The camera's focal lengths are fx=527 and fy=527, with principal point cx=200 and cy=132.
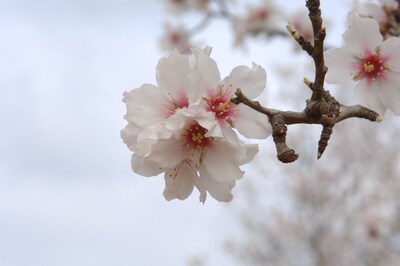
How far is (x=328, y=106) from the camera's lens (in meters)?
1.07

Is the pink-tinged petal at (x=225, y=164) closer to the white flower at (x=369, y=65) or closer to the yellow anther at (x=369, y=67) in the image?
the white flower at (x=369, y=65)

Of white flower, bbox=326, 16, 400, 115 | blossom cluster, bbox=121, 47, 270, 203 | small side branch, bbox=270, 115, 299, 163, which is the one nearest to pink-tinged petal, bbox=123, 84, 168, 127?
blossom cluster, bbox=121, 47, 270, 203

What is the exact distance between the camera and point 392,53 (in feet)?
4.40

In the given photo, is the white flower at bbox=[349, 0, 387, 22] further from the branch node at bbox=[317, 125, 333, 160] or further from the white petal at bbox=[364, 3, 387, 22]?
the branch node at bbox=[317, 125, 333, 160]

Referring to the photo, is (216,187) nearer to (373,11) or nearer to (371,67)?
(371,67)

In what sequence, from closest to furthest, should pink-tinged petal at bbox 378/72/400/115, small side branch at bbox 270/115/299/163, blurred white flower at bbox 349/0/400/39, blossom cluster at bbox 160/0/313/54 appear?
small side branch at bbox 270/115/299/163 < pink-tinged petal at bbox 378/72/400/115 < blurred white flower at bbox 349/0/400/39 < blossom cluster at bbox 160/0/313/54

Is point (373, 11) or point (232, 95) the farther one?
point (373, 11)

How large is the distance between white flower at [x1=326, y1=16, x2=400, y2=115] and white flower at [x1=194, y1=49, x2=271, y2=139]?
30 centimetres

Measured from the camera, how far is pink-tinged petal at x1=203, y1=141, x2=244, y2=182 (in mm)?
1045

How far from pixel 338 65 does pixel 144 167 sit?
604 millimetres

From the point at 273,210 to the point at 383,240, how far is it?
8.90 ft

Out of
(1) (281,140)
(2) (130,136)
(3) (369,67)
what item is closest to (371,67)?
(3) (369,67)

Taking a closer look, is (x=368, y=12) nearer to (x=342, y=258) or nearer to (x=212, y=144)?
(x=212, y=144)

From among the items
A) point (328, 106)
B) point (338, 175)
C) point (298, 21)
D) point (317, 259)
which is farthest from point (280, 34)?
point (338, 175)
